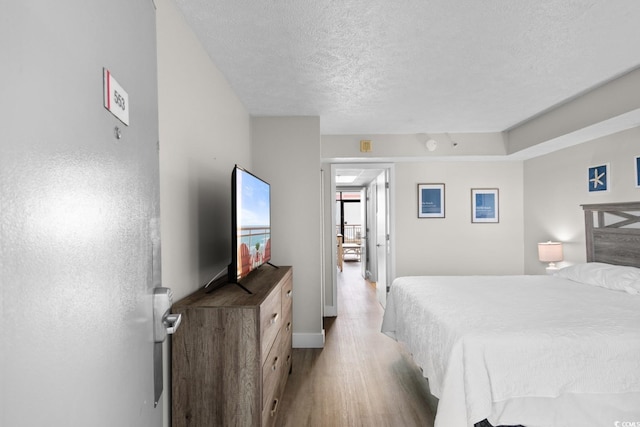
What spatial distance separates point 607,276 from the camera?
2.88m

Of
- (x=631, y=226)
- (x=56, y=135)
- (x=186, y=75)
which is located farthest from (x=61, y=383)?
(x=631, y=226)

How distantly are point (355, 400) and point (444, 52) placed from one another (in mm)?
2515

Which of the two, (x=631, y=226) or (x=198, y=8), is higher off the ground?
(x=198, y=8)

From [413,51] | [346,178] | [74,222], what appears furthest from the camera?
[346,178]

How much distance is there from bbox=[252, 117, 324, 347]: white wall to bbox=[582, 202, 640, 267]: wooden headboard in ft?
9.25

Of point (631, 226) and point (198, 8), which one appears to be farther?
point (631, 226)

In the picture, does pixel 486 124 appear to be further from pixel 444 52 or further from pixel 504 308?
pixel 504 308

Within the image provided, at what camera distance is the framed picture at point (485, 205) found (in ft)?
15.6

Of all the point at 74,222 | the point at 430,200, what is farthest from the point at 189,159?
the point at 430,200

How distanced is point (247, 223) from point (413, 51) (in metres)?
1.56

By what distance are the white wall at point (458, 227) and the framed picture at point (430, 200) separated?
0.06 meters

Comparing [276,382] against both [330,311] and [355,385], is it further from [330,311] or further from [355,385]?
[330,311]

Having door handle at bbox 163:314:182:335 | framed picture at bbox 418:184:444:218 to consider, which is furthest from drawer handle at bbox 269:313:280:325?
framed picture at bbox 418:184:444:218

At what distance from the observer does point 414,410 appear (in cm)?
234
